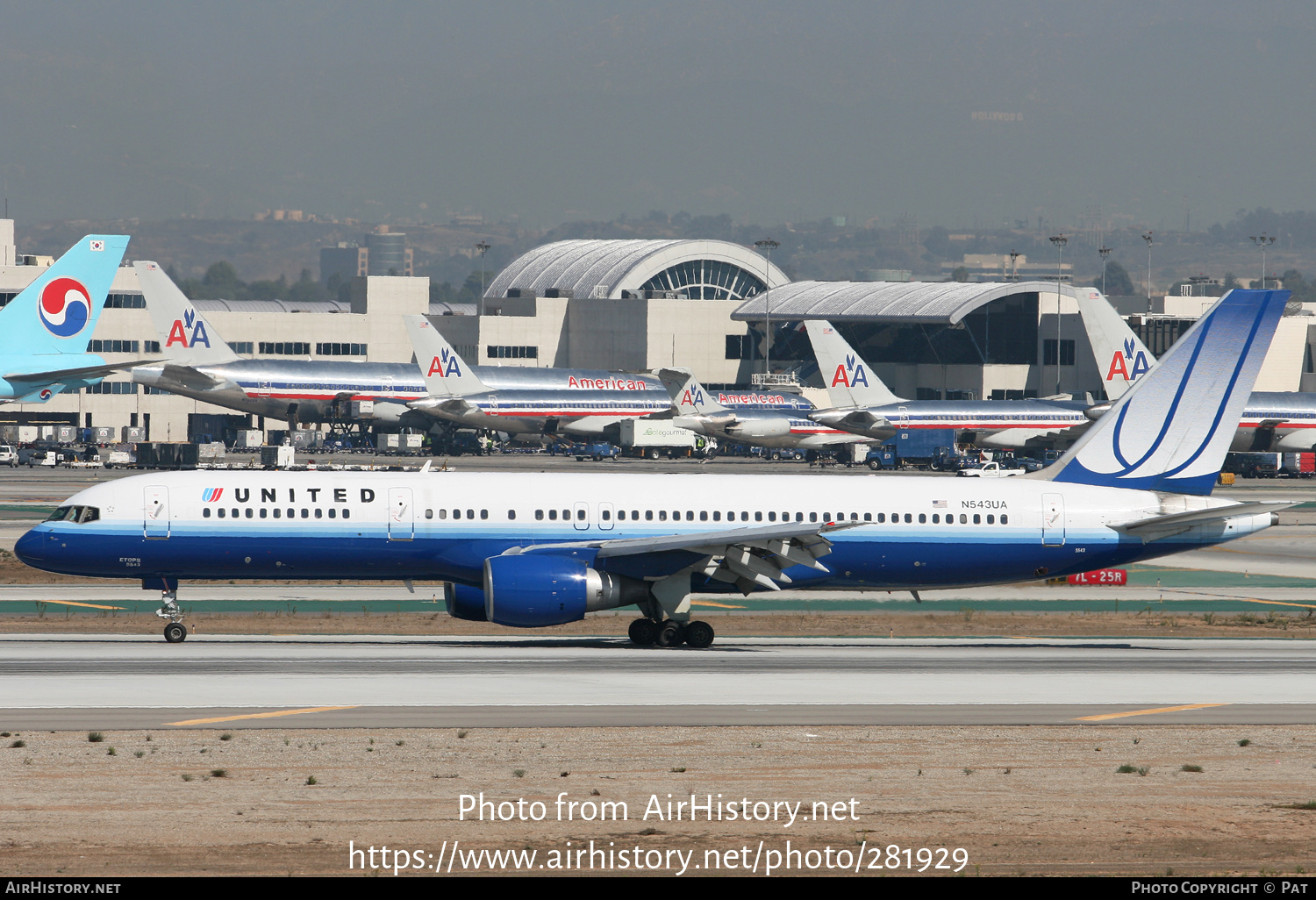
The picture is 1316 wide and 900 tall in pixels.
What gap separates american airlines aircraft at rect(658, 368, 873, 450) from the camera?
4953 inches

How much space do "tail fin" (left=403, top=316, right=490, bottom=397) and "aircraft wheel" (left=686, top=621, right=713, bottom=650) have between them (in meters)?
95.0

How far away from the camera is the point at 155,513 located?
123ft

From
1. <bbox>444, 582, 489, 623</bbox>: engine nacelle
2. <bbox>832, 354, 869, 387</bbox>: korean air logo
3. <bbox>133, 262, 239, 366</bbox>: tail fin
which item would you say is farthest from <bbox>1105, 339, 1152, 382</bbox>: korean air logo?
<bbox>444, 582, 489, 623</bbox>: engine nacelle

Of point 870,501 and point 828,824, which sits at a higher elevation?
point 870,501

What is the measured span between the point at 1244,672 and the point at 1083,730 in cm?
1078

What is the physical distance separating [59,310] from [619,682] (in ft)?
133

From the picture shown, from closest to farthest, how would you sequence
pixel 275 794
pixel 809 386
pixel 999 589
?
pixel 275 794 → pixel 999 589 → pixel 809 386

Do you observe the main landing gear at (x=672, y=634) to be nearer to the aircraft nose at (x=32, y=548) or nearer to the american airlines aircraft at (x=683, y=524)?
the american airlines aircraft at (x=683, y=524)

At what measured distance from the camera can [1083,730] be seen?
2714 centimetres

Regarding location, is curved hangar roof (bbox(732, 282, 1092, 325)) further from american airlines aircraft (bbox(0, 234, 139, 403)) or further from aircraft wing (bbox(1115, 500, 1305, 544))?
aircraft wing (bbox(1115, 500, 1305, 544))
